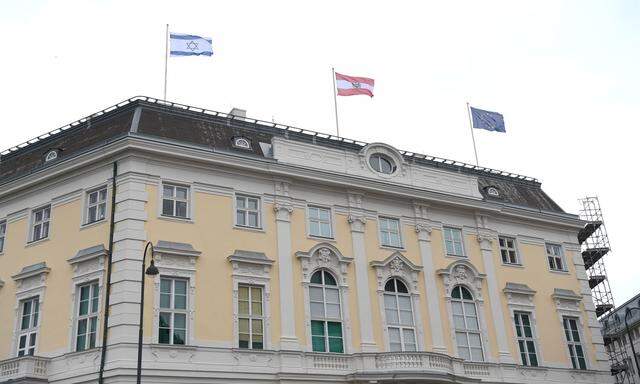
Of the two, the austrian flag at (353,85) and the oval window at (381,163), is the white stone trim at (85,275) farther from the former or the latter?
the austrian flag at (353,85)

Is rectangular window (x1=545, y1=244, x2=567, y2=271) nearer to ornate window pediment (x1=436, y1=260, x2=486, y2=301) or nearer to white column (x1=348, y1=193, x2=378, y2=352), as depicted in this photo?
ornate window pediment (x1=436, y1=260, x2=486, y2=301)

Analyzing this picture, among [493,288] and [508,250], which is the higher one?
[508,250]

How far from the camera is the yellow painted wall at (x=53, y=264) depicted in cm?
2822

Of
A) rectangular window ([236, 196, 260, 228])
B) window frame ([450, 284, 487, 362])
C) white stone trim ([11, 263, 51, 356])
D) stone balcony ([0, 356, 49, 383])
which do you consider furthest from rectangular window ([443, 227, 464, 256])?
stone balcony ([0, 356, 49, 383])

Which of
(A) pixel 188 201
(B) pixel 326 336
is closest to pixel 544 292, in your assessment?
(B) pixel 326 336

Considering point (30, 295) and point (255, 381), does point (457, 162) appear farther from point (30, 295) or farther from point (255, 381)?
point (30, 295)

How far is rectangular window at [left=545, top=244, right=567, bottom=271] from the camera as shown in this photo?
130ft

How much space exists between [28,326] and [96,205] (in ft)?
17.6

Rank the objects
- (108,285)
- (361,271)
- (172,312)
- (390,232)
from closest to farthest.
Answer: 1. (108,285)
2. (172,312)
3. (361,271)
4. (390,232)

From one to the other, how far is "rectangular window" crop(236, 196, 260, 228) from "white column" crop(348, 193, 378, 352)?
4494 millimetres

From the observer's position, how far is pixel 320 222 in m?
33.1

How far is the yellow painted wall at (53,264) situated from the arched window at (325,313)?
29.0 feet

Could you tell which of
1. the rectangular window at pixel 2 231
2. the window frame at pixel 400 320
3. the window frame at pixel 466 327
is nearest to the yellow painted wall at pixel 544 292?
the window frame at pixel 466 327

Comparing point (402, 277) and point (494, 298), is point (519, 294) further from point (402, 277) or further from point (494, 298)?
point (402, 277)
